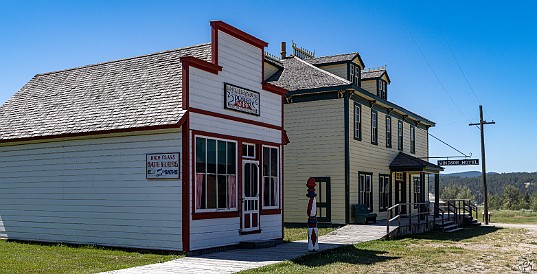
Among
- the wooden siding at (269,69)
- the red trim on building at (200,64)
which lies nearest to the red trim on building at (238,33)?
the red trim on building at (200,64)

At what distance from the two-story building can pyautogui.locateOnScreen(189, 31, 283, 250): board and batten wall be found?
6991 millimetres

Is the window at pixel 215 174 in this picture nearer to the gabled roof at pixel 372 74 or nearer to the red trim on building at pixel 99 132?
the red trim on building at pixel 99 132

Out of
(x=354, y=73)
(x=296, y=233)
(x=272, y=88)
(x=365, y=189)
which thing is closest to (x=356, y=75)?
(x=354, y=73)

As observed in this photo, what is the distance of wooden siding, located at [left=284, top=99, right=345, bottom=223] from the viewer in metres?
25.8

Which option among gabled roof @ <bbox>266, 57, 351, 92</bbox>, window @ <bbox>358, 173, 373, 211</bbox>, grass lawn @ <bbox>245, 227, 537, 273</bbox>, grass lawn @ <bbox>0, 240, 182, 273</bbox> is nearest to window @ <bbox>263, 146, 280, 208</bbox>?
grass lawn @ <bbox>245, 227, 537, 273</bbox>

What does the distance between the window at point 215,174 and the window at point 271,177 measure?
1.77 metres

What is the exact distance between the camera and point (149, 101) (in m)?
16.4

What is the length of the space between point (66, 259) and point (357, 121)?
53.0ft

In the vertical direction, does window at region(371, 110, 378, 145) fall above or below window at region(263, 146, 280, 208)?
above

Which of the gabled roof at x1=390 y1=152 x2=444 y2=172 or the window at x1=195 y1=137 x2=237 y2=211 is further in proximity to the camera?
the gabled roof at x1=390 y1=152 x2=444 y2=172

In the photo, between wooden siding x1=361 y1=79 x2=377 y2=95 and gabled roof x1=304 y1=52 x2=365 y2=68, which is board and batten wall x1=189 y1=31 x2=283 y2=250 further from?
wooden siding x1=361 y1=79 x2=377 y2=95

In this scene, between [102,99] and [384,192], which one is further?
[384,192]

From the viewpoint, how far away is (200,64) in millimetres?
15648

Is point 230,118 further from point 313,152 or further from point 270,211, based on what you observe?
point 313,152
